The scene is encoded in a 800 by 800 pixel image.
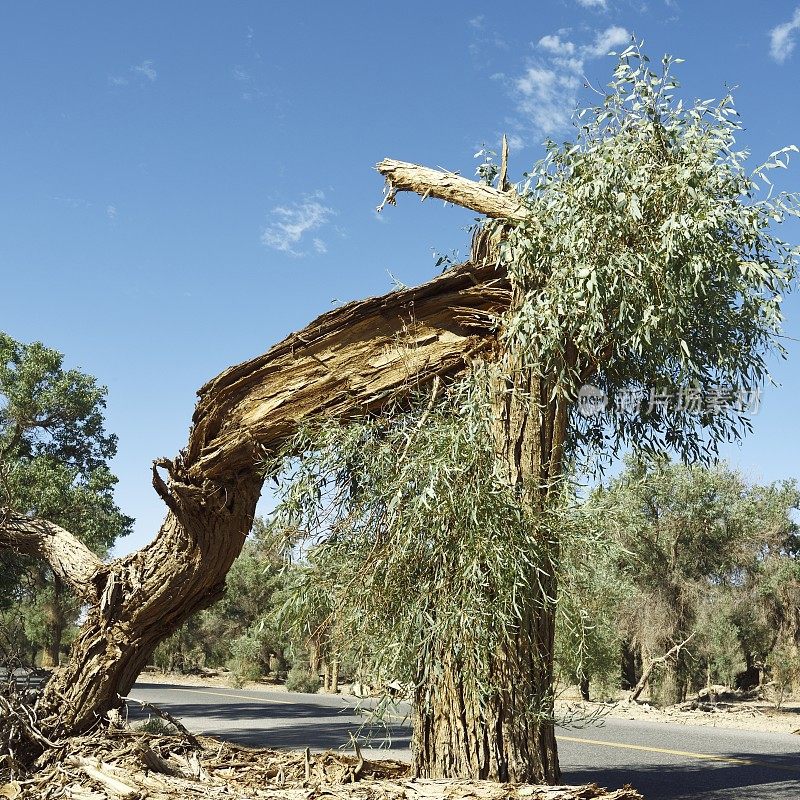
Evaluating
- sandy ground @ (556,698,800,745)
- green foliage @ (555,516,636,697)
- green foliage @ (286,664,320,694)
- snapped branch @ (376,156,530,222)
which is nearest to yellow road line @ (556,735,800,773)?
sandy ground @ (556,698,800,745)

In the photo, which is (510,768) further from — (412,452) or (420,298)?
(420,298)

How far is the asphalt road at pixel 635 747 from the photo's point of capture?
8.19m

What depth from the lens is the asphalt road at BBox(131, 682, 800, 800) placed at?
8.19 meters

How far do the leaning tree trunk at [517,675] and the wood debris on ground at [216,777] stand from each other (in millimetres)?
274

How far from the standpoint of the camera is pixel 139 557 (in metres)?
8.78

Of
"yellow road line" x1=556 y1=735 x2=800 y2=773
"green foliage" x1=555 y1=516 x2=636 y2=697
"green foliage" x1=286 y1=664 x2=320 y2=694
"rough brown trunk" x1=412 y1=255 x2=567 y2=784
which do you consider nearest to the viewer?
"rough brown trunk" x1=412 y1=255 x2=567 y2=784

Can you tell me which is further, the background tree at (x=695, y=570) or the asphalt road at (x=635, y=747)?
the background tree at (x=695, y=570)

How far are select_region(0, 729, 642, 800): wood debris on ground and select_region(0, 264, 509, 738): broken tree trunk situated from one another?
78cm

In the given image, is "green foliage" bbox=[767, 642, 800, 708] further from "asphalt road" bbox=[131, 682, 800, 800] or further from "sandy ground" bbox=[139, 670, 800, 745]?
"asphalt road" bbox=[131, 682, 800, 800]

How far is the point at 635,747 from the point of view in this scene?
11523 mm

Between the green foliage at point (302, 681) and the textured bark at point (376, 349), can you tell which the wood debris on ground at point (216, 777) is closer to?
the textured bark at point (376, 349)

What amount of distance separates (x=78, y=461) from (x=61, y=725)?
1742 cm

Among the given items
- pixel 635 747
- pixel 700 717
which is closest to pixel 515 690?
pixel 635 747

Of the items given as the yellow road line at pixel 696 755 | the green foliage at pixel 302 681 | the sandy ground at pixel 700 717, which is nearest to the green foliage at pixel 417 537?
the yellow road line at pixel 696 755
